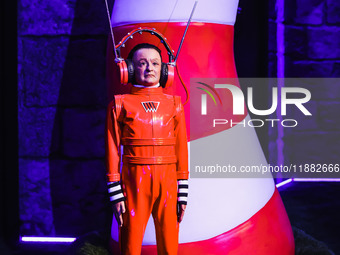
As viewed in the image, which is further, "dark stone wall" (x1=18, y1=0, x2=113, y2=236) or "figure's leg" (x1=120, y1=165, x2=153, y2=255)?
"dark stone wall" (x1=18, y1=0, x2=113, y2=236)

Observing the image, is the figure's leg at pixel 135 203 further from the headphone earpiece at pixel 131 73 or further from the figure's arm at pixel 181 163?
the headphone earpiece at pixel 131 73

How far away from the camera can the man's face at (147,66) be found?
130 cm

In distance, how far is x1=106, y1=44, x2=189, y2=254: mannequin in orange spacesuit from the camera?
1297mm

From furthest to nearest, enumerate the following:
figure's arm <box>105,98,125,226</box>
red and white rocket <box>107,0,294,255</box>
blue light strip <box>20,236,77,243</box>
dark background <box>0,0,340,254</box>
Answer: blue light strip <box>20,236,77,243</box> < dark background <box>0,0,340,254</box> < red and white rocket <box>107,0,294,255</box> < figure's arm <box>105,98,125,226</box>

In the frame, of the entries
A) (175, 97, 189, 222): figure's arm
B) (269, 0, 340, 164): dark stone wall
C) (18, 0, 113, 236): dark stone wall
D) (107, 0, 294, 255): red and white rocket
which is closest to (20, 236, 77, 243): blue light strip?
(18, 0, 113, 236): dark stone wall

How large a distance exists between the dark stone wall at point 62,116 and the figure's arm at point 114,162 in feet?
Result: 2.34

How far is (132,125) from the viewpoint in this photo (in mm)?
1304

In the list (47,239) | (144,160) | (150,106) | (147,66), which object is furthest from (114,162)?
(47,239)

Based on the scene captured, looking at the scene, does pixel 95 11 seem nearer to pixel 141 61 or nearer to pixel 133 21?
pixel 133 21

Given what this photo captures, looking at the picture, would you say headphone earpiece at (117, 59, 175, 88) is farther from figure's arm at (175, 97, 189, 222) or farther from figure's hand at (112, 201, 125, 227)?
figure's hand at (112, 201, 125, 227)

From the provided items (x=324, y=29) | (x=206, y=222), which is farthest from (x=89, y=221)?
(x=324, y=29)

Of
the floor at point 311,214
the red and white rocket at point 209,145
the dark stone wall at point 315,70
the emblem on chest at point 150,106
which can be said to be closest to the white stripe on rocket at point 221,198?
the red and white rocket at point 209,145

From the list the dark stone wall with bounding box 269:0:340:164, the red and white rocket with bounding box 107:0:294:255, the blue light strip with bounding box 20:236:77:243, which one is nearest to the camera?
the red and white rocket with bounding box 107:0:294:255

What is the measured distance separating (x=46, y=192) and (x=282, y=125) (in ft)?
6.65
